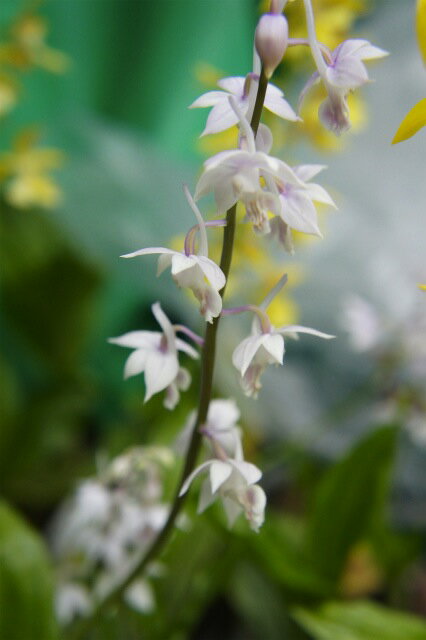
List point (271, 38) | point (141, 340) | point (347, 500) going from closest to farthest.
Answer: point (271, 38) < point (141, 340) < point (347, 500)

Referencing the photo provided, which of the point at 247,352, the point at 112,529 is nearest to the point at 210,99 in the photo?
the point at 247,352

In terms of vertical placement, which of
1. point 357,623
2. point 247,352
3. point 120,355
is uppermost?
point 247,352

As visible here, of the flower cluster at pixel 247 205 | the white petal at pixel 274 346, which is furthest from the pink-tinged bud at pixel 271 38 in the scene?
the white petal at pixel 274 346

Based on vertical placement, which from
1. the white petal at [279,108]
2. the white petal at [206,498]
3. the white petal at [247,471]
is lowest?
the white petal at [206,498]

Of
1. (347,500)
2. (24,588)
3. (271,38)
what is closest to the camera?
(271,38)

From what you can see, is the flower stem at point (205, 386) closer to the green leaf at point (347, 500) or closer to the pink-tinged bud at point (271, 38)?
the pink-tinged bud at point (271, 38)

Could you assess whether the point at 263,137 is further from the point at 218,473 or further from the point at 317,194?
the point at 218,473

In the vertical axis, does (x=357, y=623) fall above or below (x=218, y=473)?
below
